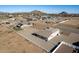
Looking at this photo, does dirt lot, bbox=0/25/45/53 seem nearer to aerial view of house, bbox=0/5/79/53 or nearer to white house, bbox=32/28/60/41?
aerial view of house, bbox=0/5/79/53

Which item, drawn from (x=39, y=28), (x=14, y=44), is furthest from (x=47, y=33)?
(x=14, y=44)

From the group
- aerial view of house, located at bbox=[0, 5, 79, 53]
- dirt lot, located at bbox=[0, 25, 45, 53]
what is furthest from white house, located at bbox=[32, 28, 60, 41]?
dirt lot, located at bbox=[0, 25, 45, 53]

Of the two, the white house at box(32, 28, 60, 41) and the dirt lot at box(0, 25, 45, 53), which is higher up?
the white house at box(32, 28, 60, 41)

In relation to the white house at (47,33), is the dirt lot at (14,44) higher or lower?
lower

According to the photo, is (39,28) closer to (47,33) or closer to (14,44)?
(47,33)

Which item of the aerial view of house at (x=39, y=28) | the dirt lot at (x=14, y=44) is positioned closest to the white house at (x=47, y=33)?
the aerial view of house at (x=39, y=28)

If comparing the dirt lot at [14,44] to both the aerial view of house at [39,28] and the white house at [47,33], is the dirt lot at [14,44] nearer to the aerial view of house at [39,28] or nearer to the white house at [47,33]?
the aerial view of house at [39,28]
